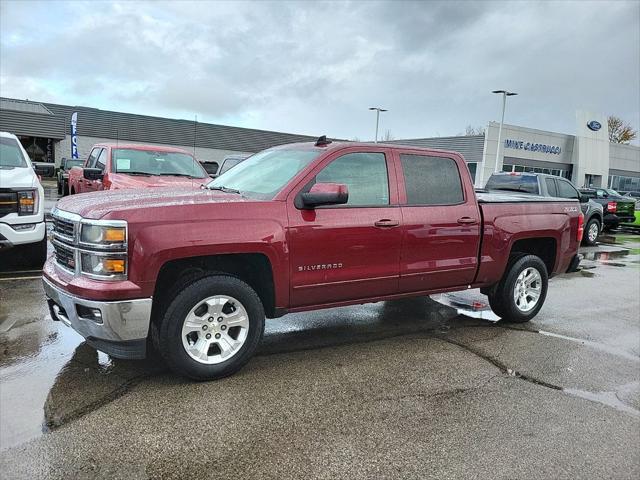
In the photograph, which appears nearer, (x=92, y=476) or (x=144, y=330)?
(x=92, y=476)

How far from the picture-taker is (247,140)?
44688mm

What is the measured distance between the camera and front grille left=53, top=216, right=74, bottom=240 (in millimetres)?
3834

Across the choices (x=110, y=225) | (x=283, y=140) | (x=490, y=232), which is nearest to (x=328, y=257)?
(x=110, y=225)

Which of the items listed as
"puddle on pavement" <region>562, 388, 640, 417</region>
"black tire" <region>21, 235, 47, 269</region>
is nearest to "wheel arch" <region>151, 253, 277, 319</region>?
"puddle on pavement" <region>562, 388, 640, 417</region>

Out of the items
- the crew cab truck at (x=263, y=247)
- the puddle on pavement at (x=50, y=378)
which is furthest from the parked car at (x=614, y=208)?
the puddle on pavement at (x=50, y=378)

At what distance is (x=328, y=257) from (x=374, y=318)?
1.86 metres

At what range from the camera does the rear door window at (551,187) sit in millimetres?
11992

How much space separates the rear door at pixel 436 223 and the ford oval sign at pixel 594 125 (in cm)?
4636

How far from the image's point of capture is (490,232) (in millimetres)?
5469

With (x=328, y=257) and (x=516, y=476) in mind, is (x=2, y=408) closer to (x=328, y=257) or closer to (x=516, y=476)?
(x=328, y=257)

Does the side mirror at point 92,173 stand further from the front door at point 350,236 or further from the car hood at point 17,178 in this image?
the front door at point 350,236

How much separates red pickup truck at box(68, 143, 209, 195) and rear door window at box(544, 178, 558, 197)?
306 inches

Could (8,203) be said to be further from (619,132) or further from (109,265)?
(619,132)

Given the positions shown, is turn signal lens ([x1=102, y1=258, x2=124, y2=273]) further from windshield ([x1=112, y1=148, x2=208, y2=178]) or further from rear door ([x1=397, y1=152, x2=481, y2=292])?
windshield ([x1=112, y1=148, x2=208, y2=178])
